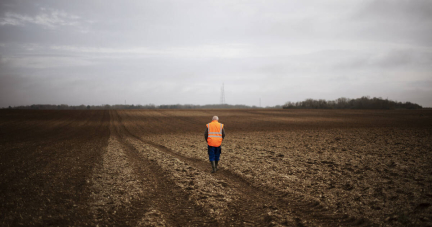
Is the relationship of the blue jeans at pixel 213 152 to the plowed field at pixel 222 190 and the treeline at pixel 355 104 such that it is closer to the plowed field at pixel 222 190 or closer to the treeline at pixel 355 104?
the plowed field at pixel 222 190

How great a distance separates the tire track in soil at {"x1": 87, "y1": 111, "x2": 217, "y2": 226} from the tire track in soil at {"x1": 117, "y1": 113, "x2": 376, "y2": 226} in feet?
2.94

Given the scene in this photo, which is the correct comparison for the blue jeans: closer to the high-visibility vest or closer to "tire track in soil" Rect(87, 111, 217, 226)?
the high-visibility vest

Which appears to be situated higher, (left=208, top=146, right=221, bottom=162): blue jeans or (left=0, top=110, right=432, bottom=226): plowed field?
(left=208, top=146, right=221, bottom=162): blue jeans

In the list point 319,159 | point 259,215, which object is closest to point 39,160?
point 259,215

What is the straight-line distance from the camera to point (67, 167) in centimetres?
984

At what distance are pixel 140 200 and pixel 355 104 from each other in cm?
8632

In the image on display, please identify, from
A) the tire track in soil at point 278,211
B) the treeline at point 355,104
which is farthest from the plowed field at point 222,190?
the treeline at point 355,104

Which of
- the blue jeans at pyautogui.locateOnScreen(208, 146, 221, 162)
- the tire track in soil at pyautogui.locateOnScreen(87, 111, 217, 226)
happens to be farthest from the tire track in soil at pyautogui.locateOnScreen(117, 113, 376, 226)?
the blue jeans at pyautogui.locateOnScreen(208, 146, 221, 162)

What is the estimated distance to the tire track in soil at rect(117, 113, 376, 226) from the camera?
A: 5066mm

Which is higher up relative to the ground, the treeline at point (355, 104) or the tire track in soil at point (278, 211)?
the treeline at point (355, 104)

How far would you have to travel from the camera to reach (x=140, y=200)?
6.34m

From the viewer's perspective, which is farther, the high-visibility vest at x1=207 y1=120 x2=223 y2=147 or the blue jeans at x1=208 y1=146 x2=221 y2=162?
the blue jeans at x1=208 y1=146 x2=221 y2=162

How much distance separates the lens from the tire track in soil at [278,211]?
16.6ft

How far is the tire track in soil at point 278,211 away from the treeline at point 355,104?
3072 inches
